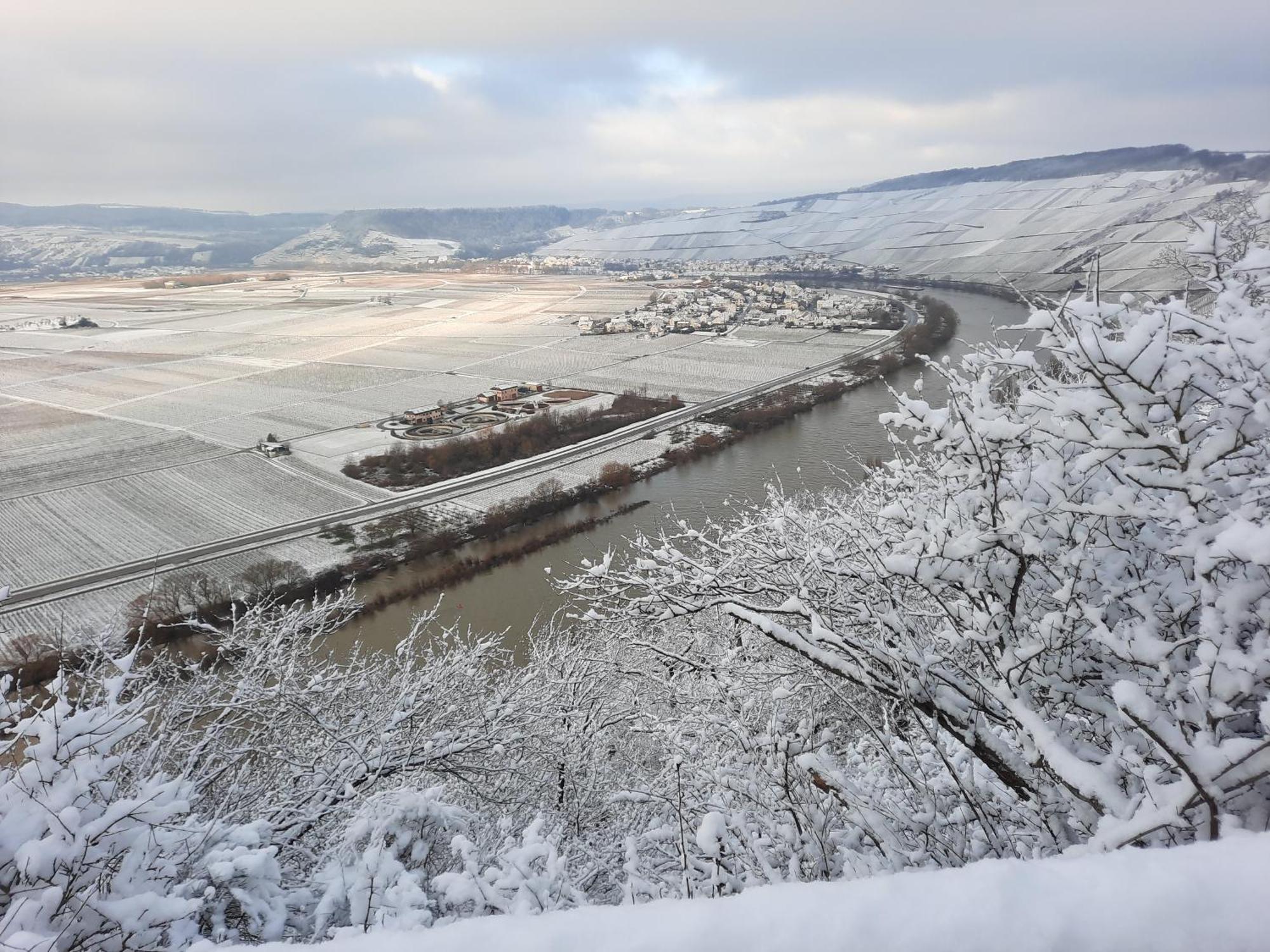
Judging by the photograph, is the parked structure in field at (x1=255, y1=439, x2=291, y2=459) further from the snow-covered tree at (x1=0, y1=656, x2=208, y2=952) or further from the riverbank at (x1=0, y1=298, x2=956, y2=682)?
the snow-covered tree at (x1=0, y1=656, x2=208, y2=952)

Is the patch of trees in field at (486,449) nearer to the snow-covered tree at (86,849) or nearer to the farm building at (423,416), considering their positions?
the farm building at (423,416)

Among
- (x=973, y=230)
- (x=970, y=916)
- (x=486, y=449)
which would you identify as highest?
(x=973, y=230)

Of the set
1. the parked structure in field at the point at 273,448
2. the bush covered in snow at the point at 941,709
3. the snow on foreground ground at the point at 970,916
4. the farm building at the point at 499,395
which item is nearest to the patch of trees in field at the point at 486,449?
the parked structure in field at the point at 273,448

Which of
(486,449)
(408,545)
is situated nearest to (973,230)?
(486,449)

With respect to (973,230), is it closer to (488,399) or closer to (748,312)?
(748,312)

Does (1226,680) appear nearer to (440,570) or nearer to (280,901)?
(280,901)
